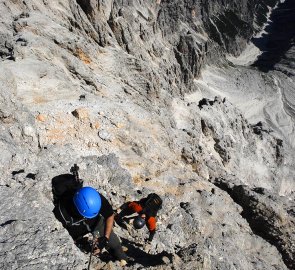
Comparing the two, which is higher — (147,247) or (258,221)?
(147,247)

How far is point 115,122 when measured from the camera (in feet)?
55.9

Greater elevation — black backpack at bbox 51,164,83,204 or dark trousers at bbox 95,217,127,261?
black backpack at bbox 51,164,83,204

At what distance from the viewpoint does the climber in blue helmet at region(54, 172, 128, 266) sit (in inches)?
295

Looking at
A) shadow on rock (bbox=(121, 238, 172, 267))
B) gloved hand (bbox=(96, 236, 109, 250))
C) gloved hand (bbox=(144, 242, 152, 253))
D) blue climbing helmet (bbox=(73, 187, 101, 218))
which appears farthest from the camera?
gloved hand (bbox=(144, 242, 152, 253))

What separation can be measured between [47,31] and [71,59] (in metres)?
3.59

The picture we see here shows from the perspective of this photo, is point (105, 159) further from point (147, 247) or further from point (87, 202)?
point (87, 202)

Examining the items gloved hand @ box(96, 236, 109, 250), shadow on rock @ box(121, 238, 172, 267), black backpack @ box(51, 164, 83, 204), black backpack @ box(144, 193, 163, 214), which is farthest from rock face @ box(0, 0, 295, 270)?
black backpack @ box(144, 193, 163, 214)

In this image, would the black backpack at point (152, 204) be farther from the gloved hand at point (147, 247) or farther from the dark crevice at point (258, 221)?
the dark crevice at point (258, 221)

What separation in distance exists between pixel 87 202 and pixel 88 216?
1.25 feet

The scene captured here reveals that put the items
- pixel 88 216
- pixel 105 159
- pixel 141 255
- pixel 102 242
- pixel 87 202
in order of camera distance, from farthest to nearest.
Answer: pixel 105 159 → pixel 141 255 → pixel 102 242 → pixel 88 216 → pixel 87 202

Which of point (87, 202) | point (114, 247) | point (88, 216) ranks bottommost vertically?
point (114, 247)

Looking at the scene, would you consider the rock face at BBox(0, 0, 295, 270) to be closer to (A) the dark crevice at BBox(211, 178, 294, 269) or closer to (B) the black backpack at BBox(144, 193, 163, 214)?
(A) the dark crevice at BBox(211, 178, 294, 269)

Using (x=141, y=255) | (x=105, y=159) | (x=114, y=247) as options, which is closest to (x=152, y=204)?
(x=141, y=255)

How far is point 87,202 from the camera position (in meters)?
7.41
